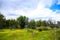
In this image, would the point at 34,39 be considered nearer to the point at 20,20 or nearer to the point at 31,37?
the point at 31,37

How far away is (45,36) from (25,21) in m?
30.3

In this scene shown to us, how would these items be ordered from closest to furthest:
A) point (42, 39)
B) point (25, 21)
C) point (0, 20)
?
point (42, 39), point (0, 20), point (25, 21)

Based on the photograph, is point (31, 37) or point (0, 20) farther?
point (0, 20)

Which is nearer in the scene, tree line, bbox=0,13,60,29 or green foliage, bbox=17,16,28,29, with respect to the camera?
tree line, bbox=0,13,60,29

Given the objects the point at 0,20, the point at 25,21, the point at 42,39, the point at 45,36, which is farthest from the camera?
the point at 25,21

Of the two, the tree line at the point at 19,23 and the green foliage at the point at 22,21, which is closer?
the tree line at the point at 19,23

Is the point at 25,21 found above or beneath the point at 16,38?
above

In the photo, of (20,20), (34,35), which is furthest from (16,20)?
(34,35)

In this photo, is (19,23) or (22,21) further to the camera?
(22,21)

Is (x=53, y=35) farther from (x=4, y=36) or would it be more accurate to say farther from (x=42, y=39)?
(x=4, y=36)

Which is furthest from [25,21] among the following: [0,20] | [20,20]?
[0,20]

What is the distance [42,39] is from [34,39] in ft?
5.15

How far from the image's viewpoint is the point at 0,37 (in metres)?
27.1

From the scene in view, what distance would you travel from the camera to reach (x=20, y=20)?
5922cm
